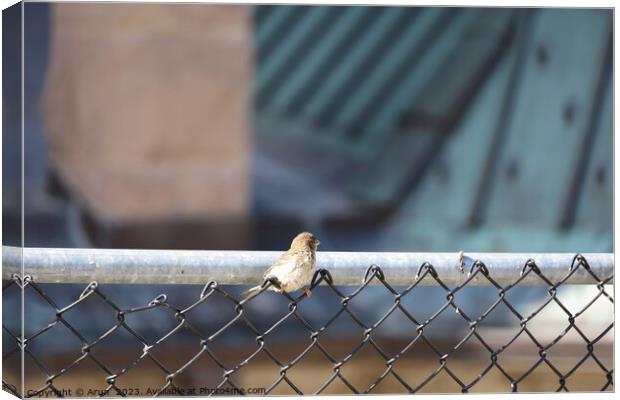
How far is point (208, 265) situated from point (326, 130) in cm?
174

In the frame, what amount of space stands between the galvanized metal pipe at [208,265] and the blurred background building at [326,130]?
108 cm

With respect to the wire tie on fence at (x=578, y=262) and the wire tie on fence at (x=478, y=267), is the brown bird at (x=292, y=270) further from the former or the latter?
the wire tie on fence at (x=578, y=262)

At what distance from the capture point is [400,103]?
8.97 feet

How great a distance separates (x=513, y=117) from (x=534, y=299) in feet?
1.55

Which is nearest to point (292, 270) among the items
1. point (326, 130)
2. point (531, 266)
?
point (531, 266)

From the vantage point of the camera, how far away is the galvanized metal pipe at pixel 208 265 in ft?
3.16

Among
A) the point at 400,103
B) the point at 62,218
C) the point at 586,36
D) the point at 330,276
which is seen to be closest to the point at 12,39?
the point at 330,276

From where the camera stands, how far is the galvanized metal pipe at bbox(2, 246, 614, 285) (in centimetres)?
96

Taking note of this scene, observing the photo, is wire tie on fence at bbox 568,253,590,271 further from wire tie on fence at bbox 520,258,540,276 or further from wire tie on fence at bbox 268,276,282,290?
wire tie on fence at bbox 268,276,282,290

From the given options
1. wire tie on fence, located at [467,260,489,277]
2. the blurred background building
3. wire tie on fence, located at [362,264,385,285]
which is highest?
the blurred background building

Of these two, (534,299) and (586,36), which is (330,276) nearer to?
(586,36)

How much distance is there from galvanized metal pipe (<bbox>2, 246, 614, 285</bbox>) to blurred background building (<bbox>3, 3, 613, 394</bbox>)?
1.08 metres

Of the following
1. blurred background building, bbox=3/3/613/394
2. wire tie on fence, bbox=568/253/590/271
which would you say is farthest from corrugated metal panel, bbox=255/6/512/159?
wire tie on fence, bbox=568/253/590/271

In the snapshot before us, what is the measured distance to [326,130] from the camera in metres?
2.71
